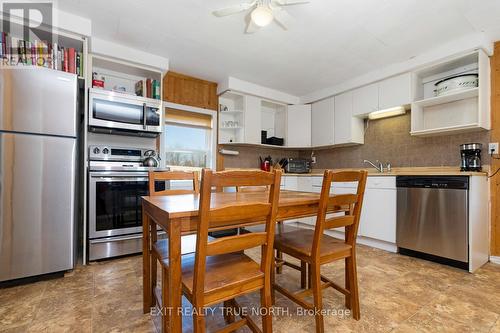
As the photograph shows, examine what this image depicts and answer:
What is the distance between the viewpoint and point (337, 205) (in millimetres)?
1512

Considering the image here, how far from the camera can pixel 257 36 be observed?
8.55 ft

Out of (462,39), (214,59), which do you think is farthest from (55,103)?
(462,39)

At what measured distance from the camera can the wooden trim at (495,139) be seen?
2.57m

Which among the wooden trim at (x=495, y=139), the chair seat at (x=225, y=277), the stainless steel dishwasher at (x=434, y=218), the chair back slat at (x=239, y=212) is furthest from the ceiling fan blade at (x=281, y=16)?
the wooden trim at (x=495, y=139)

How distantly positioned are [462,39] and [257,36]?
2218mm

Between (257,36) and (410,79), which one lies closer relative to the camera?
(257,36)

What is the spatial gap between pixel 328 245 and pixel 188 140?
9.26 ft

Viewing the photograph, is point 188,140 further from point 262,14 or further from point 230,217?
point 230,217

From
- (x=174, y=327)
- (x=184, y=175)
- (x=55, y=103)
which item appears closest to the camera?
(x=174, y=327)

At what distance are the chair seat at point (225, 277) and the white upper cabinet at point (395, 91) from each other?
9.89ft

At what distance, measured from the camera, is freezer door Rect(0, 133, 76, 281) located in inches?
74.2

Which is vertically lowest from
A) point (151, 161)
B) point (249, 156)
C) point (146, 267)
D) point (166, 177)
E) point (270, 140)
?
point (146, 267)

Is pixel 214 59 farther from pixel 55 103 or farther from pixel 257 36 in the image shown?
pixel 55 103

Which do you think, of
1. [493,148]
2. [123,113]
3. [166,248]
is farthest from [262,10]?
[493,148]
